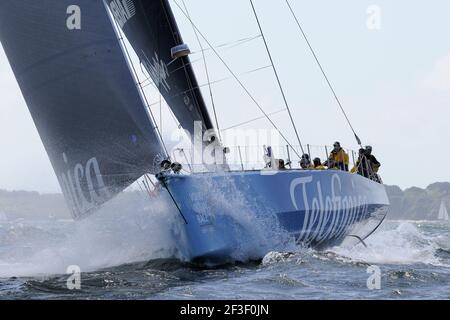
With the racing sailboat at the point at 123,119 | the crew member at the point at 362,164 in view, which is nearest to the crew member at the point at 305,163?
the racing sailboat at the point at 123,119

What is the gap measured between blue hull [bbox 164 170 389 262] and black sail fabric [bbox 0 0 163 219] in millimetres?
704

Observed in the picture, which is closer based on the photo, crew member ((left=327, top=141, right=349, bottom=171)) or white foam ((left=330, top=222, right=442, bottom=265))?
white foam ((left=330, top=222, right=442, bottom=265))

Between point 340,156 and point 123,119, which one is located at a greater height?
point 123,119

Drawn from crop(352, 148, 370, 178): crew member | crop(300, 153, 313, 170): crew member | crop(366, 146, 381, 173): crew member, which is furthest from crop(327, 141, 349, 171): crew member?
crop(366, 146, 381, 173): crew member

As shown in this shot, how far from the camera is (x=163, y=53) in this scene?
9.70m

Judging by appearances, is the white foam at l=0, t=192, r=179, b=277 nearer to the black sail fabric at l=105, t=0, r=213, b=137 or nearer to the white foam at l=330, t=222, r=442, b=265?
the black sail fabric at l=105, t=0, r=213, b=137

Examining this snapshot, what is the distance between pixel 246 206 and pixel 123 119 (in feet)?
5.30

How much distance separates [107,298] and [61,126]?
9.83 feet

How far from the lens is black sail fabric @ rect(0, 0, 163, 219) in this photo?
340 inches

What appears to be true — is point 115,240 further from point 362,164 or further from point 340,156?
point 362,164

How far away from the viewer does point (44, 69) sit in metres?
9.04

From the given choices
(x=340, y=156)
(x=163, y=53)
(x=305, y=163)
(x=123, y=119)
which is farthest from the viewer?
(x=340, y=156)

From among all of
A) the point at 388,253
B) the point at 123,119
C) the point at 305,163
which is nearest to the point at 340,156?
the point at 305,163

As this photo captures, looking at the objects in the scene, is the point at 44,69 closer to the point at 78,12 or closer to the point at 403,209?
the point at 78,12
